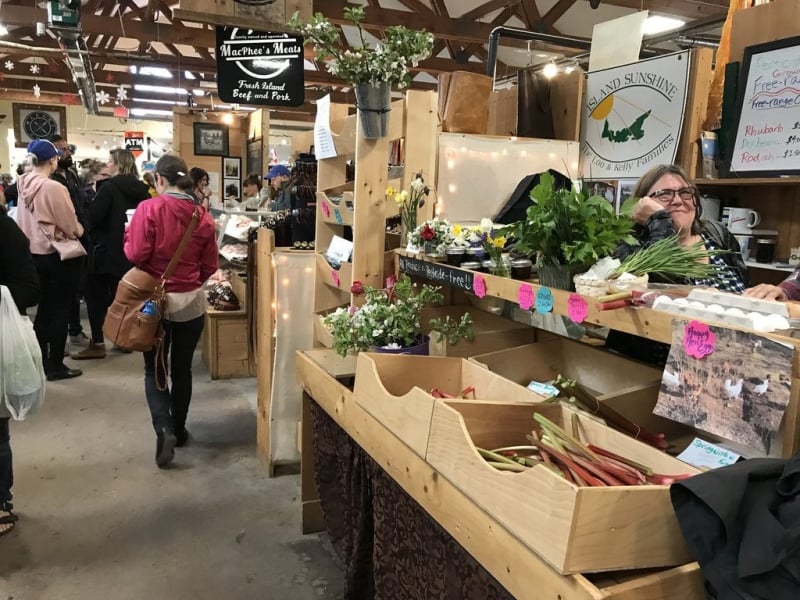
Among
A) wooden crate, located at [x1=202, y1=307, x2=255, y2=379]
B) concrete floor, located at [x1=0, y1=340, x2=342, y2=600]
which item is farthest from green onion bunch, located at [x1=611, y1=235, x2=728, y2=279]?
wooden crate, located at [x1=202, y1=307, x2=255, y2=379]

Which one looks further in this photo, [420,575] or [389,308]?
[389,308]

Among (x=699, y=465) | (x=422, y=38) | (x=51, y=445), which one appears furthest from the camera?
(x=51, y=445)

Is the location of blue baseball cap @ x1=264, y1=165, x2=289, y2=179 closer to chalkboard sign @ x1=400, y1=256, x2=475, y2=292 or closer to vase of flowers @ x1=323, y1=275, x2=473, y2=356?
chalkboard sign @ x1=400, y1=256, x2=475, y2=292

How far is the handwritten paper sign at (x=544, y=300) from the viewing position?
164 centimetres

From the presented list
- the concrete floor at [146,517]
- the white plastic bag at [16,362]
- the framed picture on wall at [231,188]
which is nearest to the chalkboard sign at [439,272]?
the concrete floor at [146,517]

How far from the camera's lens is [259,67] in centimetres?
530

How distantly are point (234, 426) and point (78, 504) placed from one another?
1192 millimetres

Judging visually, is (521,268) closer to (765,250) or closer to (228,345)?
(765,250)

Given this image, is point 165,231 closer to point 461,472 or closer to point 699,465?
point 461,472

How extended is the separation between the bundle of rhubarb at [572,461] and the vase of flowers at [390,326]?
79 cm

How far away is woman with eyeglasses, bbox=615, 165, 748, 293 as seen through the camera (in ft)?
6.72

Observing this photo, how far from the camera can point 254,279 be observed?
15.0ft

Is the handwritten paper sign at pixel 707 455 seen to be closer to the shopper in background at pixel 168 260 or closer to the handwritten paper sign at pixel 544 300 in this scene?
the handwritten paper sign at pixel 544 300

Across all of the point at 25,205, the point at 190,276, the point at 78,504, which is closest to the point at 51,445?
the point at 78,504
